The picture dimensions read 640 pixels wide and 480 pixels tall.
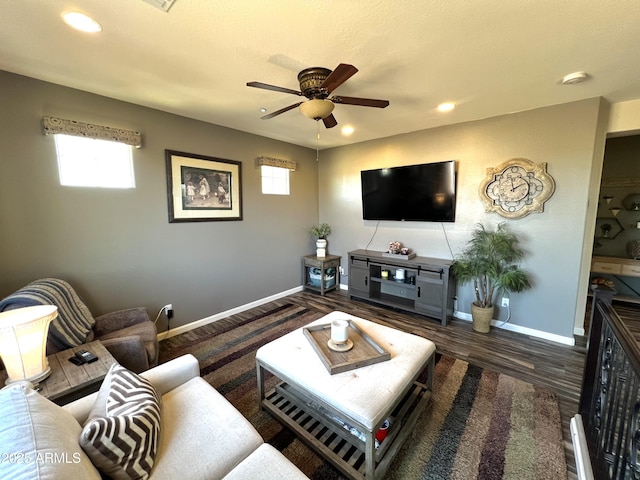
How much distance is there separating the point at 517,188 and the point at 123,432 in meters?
3.78

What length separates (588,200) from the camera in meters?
2.63

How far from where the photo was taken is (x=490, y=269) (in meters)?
2.93

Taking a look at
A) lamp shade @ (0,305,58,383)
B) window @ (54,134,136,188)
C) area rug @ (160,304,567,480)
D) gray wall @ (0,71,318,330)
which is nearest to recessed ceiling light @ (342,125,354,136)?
gray wall @ (0,71,318,330)

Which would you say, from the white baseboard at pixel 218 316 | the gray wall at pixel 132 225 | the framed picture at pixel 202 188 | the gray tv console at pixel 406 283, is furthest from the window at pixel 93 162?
the gray tv console at pixel 406 283

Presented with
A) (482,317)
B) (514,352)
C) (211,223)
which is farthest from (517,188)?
(211,223)

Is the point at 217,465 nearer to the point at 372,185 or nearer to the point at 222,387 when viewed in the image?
the point at 222,387

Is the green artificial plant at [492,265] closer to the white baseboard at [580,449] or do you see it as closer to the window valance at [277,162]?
the white baseboard at [580,449]

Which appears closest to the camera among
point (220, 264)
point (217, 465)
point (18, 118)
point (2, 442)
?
point (2, 442)

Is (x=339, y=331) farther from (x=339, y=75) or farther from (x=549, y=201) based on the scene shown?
(x=549, y=201)

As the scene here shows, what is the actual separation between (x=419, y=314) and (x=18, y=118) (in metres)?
4.46

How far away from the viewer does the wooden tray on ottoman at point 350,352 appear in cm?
160

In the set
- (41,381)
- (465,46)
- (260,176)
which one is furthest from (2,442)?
(260,176)

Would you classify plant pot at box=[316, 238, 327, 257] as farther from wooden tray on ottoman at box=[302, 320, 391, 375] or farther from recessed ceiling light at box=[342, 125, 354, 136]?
wooden tray on ottoman at box=[302, 320, 391, 375]

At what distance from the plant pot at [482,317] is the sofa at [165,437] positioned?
2801mm
